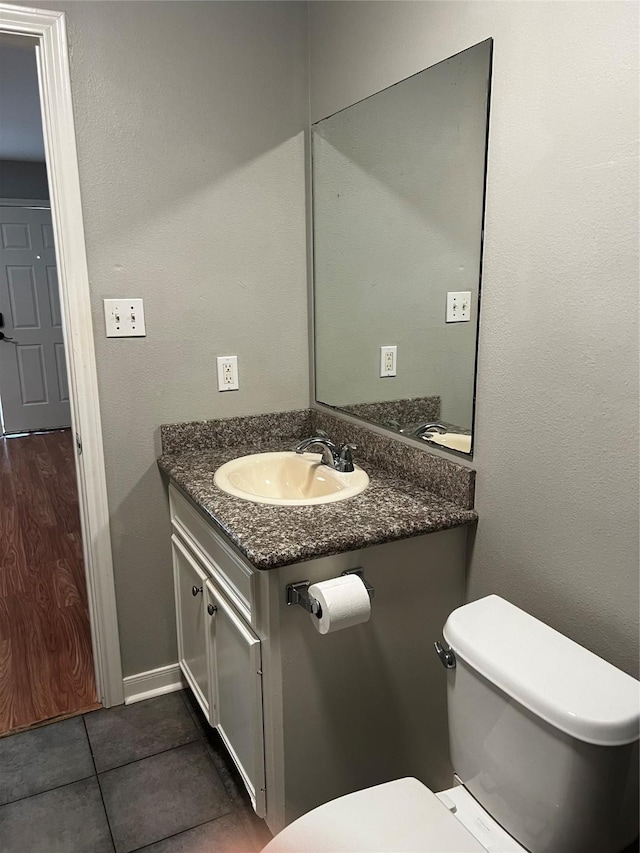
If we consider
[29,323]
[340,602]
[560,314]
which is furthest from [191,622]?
[29,323]

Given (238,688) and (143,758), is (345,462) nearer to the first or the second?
(238,688)

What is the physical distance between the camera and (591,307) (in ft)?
3.63

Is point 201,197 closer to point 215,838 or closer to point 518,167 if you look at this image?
point 518,167

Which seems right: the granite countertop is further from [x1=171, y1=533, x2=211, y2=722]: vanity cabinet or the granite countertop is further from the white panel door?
the white panel door

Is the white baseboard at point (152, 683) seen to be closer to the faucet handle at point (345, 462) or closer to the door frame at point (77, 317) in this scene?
the door frame at point (77, 317)

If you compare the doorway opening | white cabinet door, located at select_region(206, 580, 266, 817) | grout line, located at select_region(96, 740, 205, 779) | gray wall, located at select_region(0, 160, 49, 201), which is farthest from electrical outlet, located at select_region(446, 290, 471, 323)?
gray wall, located at select_region(0, 160, 49, 201)

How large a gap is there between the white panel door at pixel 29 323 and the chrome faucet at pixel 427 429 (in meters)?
4.57

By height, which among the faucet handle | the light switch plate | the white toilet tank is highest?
the light switch plate

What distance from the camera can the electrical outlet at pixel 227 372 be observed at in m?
2.00

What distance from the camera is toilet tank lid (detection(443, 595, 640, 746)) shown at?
899mm

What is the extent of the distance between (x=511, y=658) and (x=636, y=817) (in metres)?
0.30

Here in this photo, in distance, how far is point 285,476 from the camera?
1.89 m

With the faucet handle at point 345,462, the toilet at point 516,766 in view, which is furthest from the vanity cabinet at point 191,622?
the toilet at point 516,766

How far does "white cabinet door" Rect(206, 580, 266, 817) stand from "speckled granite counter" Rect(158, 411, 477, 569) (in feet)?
0.75
